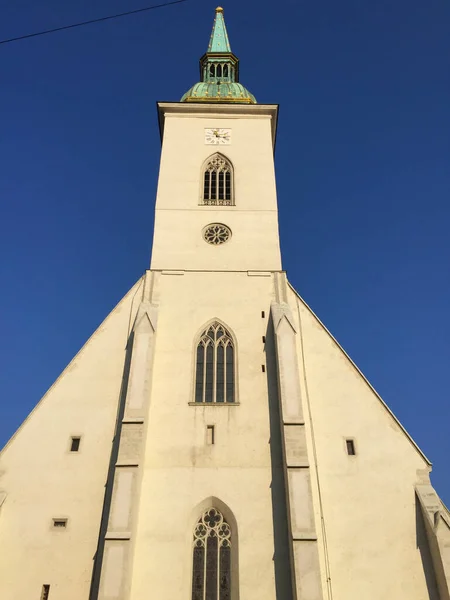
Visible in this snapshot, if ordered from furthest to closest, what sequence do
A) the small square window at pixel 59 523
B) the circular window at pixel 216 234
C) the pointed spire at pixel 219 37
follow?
1. the pointed spire at pixel 219 37
2. the circular window at pixel 216 234
3. the small square window at pixel 59 523

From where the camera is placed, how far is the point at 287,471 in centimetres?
1394

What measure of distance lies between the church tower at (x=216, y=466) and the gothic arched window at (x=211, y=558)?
4cm

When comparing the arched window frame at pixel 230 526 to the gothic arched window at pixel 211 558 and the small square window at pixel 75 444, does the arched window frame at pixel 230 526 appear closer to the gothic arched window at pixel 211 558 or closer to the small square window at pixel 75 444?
the gothic arched window at pixel 211 558

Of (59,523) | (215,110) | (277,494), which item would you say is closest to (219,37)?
(215,110)

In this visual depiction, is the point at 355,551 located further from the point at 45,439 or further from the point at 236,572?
the point at 45,439

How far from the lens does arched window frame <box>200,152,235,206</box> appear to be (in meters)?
22.2

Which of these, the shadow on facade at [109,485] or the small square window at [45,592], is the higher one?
the shadow on facade at [109,485]

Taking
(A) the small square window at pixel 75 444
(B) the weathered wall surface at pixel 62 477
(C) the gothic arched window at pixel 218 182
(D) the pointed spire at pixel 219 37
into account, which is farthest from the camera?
(D) the pointed spire at pixel 219 37

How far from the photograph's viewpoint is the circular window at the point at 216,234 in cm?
2077

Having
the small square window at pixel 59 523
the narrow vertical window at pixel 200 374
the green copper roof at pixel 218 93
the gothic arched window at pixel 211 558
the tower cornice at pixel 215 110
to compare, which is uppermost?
the green copper roof at pixel 218 93

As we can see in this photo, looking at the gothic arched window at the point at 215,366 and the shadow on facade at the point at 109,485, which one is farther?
the gothic arched window at the point at 215,366

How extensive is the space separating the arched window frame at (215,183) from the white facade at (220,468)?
4017mm

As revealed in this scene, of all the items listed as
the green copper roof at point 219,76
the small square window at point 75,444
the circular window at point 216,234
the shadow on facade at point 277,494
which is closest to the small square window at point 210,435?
the shadow on facade at point 277,494

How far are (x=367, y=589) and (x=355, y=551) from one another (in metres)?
0.93
